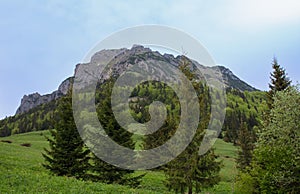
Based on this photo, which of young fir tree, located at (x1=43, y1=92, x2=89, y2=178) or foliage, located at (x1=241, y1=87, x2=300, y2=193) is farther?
young fir tree, located at (x1=43, y1=92, x2=89, y2=178)

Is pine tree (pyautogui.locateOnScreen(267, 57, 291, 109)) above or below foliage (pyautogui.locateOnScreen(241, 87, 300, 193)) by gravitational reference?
above

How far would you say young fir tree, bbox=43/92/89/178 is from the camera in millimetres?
30172

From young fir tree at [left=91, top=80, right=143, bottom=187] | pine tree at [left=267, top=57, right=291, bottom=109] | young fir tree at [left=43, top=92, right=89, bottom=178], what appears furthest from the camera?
pine tree at [left=267, top=57, right=291, bottom=109]

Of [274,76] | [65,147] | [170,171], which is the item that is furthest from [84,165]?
[274,76]

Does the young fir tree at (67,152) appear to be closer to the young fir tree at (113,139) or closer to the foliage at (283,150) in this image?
the young fir tree at (113,139)

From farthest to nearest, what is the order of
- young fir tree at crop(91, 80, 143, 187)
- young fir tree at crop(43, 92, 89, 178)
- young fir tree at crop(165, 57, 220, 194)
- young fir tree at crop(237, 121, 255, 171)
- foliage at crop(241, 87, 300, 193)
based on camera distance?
1. young fir tree at crop(237, 121, 255, 171)
2. young fir tree at crop(43, 92, 89, 178)
3. young fir tree at crop(91, 80, 143, 187)
4. foliage at crop(241, 87, 300, 193)
5. young fir tree at crop(165, 57, 220, 194)

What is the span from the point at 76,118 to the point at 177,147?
1281 centimetres

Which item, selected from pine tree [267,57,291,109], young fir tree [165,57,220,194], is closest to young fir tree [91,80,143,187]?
young fir tree [165,57,220,194]

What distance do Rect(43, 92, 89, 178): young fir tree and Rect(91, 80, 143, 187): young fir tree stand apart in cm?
156

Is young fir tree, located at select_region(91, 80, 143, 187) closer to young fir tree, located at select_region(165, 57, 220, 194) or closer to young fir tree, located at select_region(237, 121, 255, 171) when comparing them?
young fir tree, located at select_region(165, 57, 220, 194)

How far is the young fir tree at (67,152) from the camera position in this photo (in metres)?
30.2

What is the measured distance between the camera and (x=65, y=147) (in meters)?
30.3

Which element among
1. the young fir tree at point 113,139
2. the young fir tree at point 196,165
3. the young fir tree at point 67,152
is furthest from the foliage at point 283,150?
the young fir tree at point 67,152

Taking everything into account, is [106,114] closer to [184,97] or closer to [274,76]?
[184,97]
